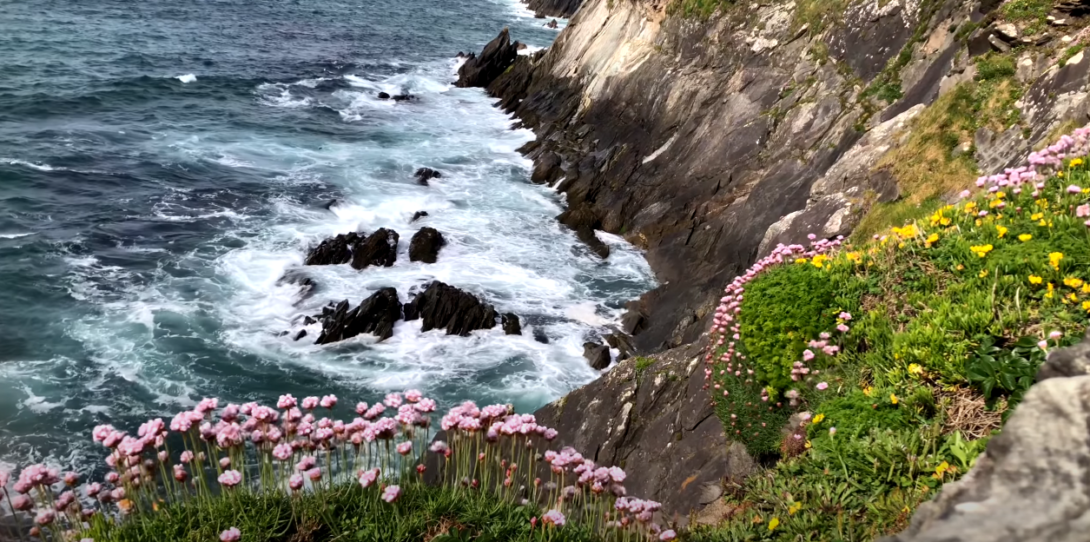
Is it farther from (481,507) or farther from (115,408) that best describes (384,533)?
(115,408)

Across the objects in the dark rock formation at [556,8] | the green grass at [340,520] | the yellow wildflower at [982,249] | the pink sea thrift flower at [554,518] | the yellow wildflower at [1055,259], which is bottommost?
the dark rock formation at [556,8]

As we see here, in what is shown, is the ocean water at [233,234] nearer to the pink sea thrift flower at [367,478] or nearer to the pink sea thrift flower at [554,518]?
the pink sea thrift flower at [367,478]

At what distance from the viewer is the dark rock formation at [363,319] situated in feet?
65.5

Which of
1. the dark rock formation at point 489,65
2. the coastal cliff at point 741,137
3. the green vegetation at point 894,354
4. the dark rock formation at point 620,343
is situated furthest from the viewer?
the dark rock formation at point 489,65

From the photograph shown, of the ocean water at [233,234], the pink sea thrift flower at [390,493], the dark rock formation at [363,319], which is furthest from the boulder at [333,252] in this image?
the pink sea thrift flower at [390,493]

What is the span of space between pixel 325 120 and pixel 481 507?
126 feet

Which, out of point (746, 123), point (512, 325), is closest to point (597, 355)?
point (512, 325)

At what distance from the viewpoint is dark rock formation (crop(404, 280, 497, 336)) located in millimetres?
20656

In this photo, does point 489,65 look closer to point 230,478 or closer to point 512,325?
point 512,325

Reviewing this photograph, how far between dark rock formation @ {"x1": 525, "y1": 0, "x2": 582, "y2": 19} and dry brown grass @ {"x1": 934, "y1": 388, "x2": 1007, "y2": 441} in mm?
82229

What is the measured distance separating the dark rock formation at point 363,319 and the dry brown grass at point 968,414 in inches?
634

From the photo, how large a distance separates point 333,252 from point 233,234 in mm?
4558

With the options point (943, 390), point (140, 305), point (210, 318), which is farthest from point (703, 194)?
point (943, 390)

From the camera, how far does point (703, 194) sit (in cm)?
2447
